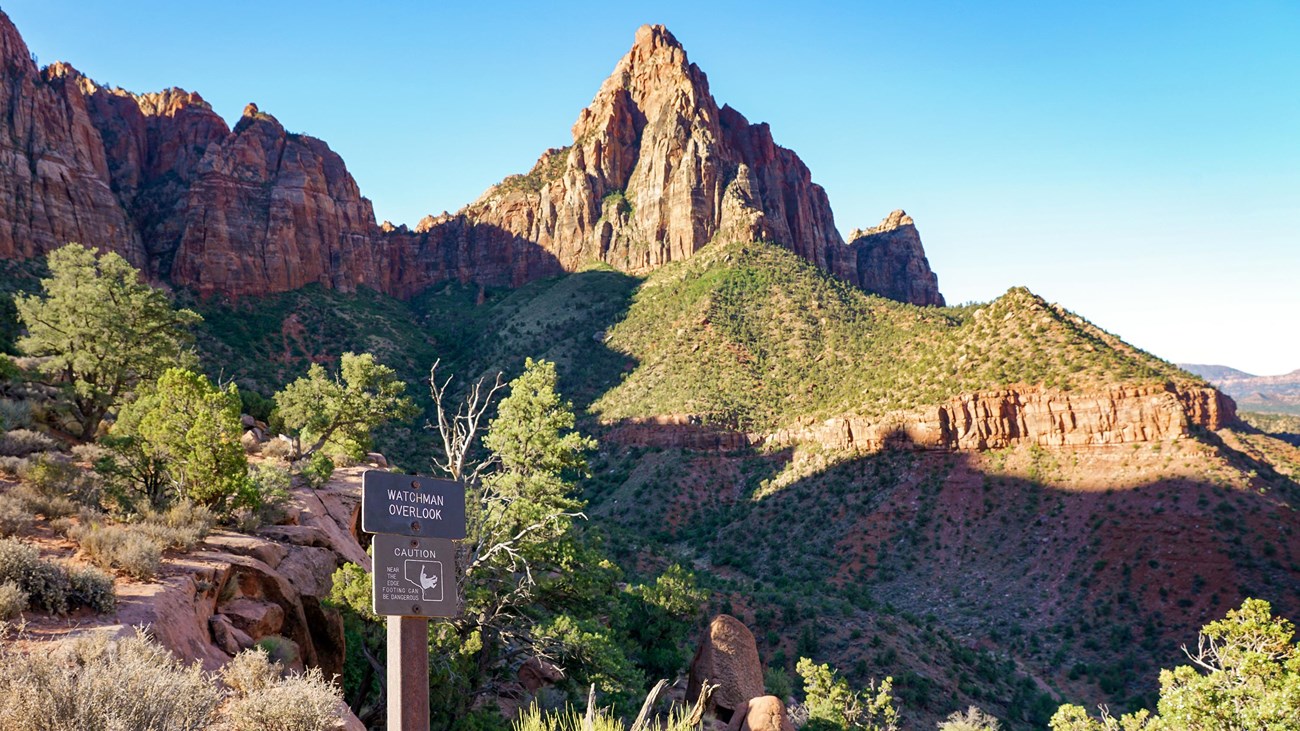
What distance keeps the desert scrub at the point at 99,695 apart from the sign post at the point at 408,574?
7.08ft

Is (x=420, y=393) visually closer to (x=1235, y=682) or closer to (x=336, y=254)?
(x=336, y=254)

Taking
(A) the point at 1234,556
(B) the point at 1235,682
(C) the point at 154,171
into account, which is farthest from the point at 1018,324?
(C) the point at 154,171

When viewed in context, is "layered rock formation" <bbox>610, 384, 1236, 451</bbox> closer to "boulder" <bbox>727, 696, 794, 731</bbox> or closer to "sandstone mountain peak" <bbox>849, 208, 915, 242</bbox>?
"boulder" <bbox>727, 696, 794, 731</bbox>

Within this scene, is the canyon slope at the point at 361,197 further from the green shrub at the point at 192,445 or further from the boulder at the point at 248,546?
the boulder at the point at 248,546

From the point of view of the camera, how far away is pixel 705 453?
208ft

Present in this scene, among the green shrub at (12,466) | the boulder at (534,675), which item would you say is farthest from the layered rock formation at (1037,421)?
the green shrub at (12,466)

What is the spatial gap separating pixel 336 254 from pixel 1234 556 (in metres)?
96.2

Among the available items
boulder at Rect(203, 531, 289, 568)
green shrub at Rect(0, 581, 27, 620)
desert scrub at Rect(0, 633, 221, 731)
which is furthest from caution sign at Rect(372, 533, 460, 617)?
boulder at Rect(203, 531, 289, 568)

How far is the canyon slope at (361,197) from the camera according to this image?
78.2 m

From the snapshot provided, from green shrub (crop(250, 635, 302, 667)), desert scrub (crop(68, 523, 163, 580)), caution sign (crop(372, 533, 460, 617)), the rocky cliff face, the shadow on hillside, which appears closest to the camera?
caution sign (crop(372, 533, 460, 617))

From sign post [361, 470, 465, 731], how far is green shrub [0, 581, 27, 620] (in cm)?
616

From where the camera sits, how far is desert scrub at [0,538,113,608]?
10000mm

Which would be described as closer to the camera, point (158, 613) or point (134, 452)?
point (158, 613)

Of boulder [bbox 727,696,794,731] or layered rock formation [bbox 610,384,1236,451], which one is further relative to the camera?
layered rock formation [bbox 610,384,1236,451]
